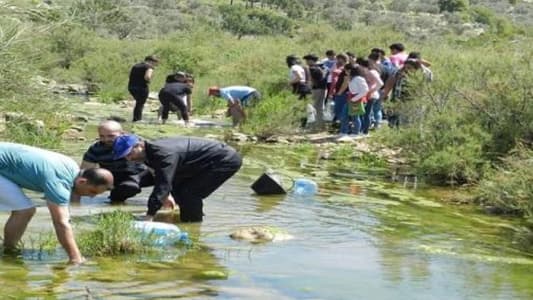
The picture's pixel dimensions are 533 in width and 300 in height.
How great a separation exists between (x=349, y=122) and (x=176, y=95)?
3.89 meters

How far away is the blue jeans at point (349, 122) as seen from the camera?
18016 millimetres

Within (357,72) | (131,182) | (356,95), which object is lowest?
(131,182)

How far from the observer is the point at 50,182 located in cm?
725

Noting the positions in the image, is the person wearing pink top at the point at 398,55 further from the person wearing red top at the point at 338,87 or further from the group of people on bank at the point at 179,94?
the group of people on bank at the point at 179,94

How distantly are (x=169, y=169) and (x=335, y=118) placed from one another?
36.2 ft

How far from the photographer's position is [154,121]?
21.3 meters

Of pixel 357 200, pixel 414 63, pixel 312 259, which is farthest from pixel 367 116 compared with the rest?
pixel 312 259

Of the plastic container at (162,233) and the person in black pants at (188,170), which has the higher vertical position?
the person in black pants at (188,170)

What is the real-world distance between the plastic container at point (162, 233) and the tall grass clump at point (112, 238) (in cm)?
26

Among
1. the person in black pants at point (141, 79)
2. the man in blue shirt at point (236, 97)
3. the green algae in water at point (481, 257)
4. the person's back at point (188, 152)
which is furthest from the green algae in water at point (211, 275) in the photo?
the person in black pants at point (141, 79)

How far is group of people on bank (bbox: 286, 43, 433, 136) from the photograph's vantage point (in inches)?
689

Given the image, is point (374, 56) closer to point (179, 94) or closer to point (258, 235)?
point (179, 94)

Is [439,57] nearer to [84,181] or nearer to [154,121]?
[154,121]

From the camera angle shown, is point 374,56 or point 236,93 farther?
point 236,93
